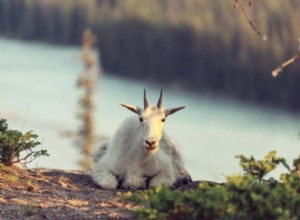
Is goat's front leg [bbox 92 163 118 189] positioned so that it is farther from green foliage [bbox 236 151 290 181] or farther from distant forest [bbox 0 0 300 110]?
distant forest [bbox 0 0 300 110]

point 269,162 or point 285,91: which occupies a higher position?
point 285,91

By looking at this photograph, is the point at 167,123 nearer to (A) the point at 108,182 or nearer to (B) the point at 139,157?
(B) the point at 139,157

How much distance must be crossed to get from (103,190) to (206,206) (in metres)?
3.42

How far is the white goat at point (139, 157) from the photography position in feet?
28.5

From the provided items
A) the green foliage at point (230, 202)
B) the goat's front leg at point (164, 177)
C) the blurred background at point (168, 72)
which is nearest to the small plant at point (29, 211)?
the green foliage at point (230, 202)

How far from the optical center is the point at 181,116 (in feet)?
146

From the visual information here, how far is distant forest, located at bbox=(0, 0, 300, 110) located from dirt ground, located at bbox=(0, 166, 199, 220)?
42.5m

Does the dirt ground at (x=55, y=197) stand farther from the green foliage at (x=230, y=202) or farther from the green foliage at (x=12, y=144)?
the green foliage at (x=230, y=202)

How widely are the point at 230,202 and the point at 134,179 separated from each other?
364cm

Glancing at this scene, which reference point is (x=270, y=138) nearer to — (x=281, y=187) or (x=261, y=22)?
(x=261, y=22)

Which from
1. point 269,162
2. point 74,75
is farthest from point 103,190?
point 74,75

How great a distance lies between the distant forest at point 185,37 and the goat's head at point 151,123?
138 feet

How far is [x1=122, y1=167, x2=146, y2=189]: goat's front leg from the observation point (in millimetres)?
8672

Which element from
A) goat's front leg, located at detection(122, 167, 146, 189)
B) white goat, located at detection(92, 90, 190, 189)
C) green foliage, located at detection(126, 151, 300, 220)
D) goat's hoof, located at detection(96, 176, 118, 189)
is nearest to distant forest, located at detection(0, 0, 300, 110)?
white goat, located at detection(92, 90, 190, 189)
